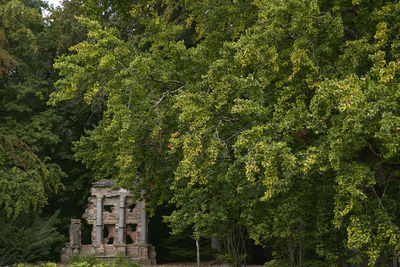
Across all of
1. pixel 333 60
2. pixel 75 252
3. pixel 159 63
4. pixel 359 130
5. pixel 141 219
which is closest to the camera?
pixel 359 130

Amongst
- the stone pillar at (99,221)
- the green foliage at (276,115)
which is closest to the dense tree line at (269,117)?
the green foliage at (276,115)

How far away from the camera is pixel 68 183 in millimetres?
25469

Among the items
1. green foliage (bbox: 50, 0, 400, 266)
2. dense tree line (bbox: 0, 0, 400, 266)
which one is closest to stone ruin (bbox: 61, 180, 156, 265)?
dense tree line (bbox: 0, 0, 400, 266)

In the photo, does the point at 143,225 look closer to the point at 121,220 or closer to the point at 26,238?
the point at 121,220

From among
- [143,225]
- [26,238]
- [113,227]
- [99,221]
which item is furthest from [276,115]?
[113,227]

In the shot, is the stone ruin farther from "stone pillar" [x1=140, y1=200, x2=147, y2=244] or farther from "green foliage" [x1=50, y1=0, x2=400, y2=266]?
"green foliage" [x1=50, y1=0, x2=400, y2=266]

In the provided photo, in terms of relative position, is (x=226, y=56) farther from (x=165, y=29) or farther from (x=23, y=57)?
(x=23, y=57)

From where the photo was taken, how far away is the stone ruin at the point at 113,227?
2252 centimetres

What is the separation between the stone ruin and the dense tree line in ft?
29.3

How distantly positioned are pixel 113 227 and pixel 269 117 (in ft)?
50.8

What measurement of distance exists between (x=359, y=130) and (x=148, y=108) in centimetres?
535

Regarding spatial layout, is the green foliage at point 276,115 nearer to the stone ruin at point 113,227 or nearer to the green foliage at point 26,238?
the green foliage at point 26,238

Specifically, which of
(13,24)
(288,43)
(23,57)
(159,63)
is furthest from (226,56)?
(23,57)

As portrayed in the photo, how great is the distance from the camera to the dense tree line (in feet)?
25.8
